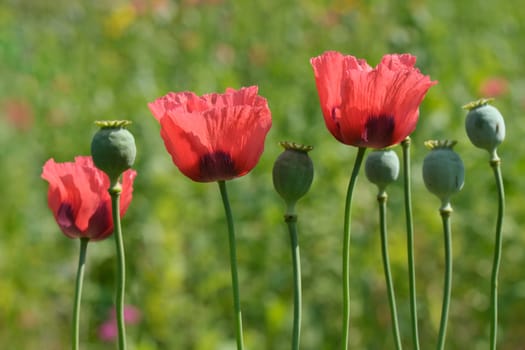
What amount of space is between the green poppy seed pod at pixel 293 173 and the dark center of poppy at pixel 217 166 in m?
0.04

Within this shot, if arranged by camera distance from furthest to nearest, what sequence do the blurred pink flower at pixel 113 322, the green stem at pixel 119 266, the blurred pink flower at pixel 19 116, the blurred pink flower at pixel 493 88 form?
1. the blurred pink flower at pixel 19 116
2. the blurred pink flower at pixel 493 88
3. the blurred pink flower at pixel 113 322
4. the green stem at pixel 119 266

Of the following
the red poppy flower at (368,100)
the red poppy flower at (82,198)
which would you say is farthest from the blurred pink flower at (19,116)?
the red poppy flower at (368,100)

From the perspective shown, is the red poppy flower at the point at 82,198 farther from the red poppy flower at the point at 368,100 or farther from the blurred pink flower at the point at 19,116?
the blurred pink flower at the point at 19,116

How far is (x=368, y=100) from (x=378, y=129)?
24mm

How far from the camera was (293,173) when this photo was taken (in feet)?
1.80

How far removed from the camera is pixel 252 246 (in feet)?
6.44

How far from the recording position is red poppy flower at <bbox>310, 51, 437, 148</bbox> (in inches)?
22.4

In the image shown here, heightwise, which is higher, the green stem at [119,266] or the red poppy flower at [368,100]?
the red poppy flower at [368,100]

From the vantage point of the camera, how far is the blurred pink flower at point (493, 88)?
7.11 ft

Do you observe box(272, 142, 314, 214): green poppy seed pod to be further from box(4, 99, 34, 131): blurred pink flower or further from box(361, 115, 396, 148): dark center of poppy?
box(4, 99, 34, 131): blurred pink flower

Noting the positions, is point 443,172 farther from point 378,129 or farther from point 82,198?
point 82,198

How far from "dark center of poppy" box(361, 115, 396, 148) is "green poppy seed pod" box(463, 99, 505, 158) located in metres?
0.06

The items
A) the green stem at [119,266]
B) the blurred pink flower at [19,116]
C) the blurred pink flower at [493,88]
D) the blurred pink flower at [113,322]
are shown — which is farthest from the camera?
the blurred pink flower at [19,116]

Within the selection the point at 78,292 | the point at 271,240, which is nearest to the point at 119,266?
the point at 78,292
